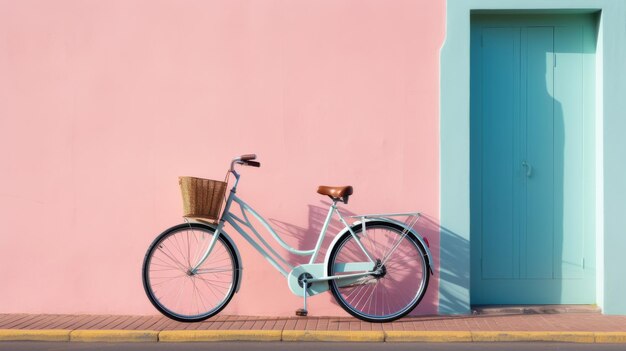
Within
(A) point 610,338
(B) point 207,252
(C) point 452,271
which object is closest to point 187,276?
(B) point 207,252

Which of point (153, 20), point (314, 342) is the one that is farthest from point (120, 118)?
point (314, 342)

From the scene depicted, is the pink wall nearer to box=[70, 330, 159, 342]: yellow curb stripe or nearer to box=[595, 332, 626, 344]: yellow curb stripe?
box=[70, 330, 159, 342]: yellow curb stripe

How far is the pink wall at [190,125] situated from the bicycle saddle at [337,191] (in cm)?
39

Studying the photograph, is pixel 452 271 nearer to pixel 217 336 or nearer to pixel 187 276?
pixel 217 336

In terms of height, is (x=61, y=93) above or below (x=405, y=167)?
above

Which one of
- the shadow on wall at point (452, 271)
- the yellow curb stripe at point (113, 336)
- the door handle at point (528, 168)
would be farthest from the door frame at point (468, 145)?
the yellow curb stripe at point (113, 336)

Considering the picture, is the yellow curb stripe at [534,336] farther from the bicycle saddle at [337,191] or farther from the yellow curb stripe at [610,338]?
the bicycle saddle at [337,191]

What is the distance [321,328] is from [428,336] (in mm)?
901

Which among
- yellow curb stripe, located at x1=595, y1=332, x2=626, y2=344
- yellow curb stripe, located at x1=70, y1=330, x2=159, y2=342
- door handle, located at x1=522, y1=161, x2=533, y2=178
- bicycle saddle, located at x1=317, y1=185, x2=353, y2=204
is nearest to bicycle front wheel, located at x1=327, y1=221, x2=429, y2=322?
bicycle saddle, located at x1=317, y1=185, x2=353, y2=204

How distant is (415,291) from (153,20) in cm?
352

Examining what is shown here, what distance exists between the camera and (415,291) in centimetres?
748

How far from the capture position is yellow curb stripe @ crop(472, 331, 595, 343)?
21.1 feet

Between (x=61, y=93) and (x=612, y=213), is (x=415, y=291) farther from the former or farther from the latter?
(x=61, y=93)

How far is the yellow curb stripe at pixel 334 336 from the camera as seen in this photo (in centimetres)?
649
